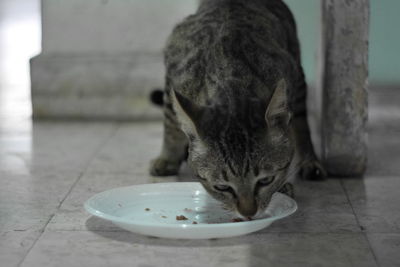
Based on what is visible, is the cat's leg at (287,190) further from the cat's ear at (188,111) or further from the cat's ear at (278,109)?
the cat's ear at (188,111)

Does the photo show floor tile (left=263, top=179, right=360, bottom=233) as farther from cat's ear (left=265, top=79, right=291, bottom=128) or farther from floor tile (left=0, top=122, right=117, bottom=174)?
floor tile (left=0, top=122, right=117, bottom=174)

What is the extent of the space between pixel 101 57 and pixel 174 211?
84.1 inches

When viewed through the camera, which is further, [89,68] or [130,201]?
[89,68]

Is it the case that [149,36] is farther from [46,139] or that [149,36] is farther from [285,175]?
[285,175]

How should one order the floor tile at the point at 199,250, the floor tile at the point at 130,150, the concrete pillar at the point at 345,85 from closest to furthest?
the floor tile at the point at 199,250, the concrete pillar at the point at 345,85, the floor tile at the point at 130,150

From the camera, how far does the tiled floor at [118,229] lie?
2643 mm

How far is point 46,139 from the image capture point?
4441mm

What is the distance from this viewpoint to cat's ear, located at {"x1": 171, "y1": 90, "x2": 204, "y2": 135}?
8.82ft

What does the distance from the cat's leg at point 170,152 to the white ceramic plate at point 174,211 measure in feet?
1.69

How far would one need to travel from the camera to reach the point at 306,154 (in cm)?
368

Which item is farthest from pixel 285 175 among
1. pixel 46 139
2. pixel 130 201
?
pixel 46 139

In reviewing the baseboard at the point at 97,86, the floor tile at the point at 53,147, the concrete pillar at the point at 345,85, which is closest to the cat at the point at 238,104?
the concrete pillar at the point at 345,85

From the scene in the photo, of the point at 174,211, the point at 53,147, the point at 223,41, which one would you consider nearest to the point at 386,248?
the point at 174,211

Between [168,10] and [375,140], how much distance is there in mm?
1622
